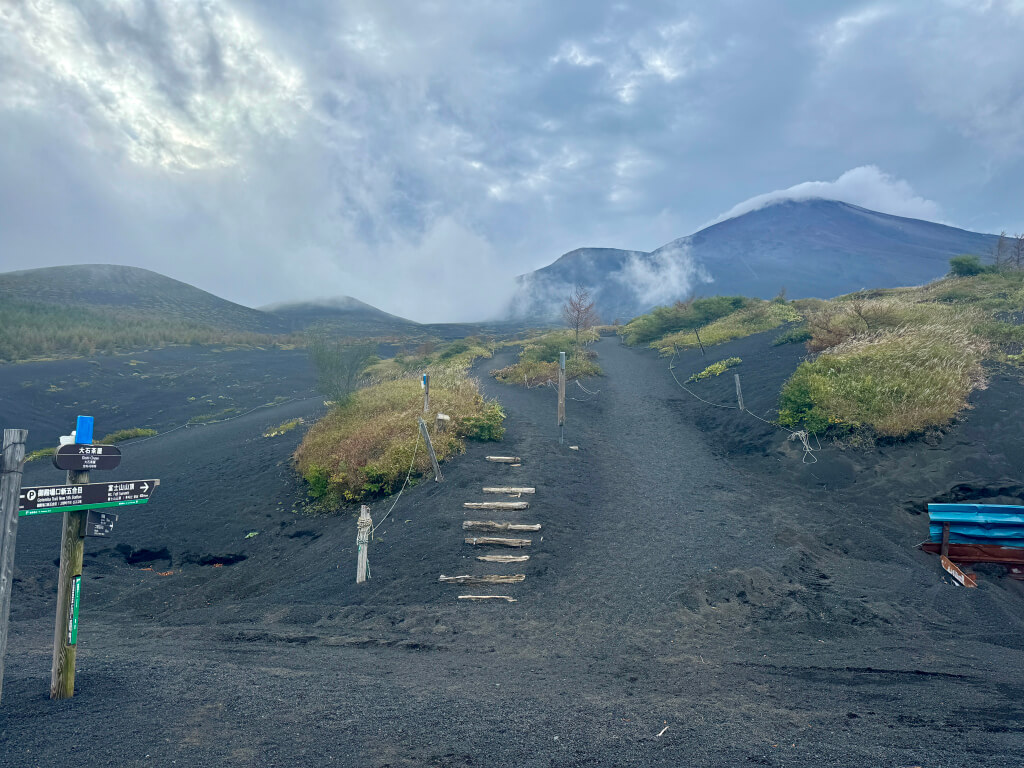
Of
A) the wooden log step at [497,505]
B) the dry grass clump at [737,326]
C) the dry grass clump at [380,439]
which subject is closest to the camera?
the wooden log step at [497,505]

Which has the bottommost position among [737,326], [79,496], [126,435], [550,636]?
[550,636]

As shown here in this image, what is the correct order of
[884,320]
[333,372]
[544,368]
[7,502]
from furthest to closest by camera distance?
[544,368]
[333,372]
[884,320]
[7,502]

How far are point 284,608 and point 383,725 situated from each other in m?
4.18

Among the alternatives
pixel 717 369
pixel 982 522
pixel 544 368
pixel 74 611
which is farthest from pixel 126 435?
pixel 982 522

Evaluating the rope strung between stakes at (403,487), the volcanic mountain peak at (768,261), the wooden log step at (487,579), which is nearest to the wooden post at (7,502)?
the wooden log step at (487,579)

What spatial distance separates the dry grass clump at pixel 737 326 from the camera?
98.4ft

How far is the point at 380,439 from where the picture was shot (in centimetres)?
1356

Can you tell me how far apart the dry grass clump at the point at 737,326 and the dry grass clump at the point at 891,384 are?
13.3 metres

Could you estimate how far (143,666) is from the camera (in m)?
5.77

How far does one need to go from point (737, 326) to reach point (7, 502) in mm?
33448

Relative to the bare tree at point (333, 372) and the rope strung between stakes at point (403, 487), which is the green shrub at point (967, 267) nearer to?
the rope strung between stakes at point (403, 487)

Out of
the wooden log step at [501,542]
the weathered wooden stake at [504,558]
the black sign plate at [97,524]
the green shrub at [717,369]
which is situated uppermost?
the green shrub at [717,369]

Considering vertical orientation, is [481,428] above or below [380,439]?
above

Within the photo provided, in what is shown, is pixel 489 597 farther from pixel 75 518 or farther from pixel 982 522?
pixel 982 522
